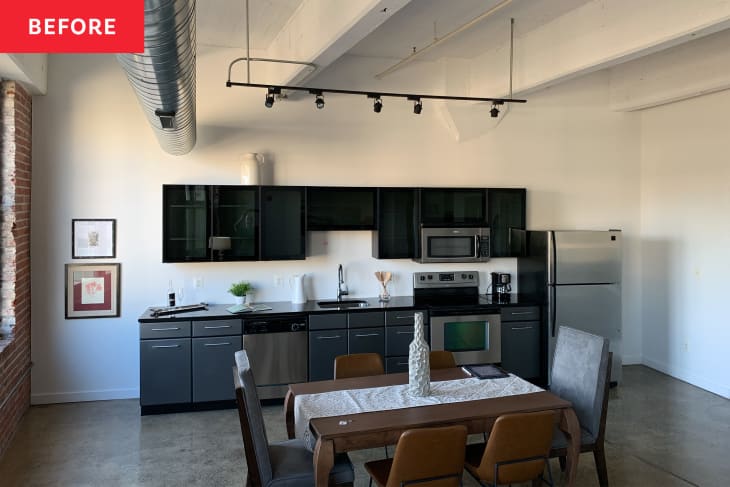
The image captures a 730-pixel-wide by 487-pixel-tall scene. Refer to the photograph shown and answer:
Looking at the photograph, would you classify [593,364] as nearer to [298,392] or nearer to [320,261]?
[298,392]

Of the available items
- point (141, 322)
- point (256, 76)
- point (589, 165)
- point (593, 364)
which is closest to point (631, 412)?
point (593, 364)

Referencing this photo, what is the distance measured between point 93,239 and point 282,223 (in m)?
1.85

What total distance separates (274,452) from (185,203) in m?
2.98

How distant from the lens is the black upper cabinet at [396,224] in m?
5.89

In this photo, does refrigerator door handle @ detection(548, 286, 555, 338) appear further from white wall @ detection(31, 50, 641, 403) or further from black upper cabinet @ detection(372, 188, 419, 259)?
black upper cabinet @ detection(372, 188, 419, 259)

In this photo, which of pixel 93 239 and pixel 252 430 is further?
pixel 93 239

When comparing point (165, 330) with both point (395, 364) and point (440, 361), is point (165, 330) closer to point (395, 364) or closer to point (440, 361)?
point (395, 364)

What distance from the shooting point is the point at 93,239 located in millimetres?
5480

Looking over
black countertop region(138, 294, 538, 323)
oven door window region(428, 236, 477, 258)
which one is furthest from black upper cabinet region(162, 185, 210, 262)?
oven door window region(428, 236, 477, 258)

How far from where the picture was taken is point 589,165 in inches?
266


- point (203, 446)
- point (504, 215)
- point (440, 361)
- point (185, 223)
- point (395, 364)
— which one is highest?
point (504, 215)

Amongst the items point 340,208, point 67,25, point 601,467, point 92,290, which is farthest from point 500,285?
point 67,25

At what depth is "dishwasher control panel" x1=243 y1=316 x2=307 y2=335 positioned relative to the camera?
5.24 m

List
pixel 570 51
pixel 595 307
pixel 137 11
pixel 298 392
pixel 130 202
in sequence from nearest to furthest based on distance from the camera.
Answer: pixel 137 11 → pixel 298 392 → pixel 570 51 → pixel 130 202 → pixel 595 307
